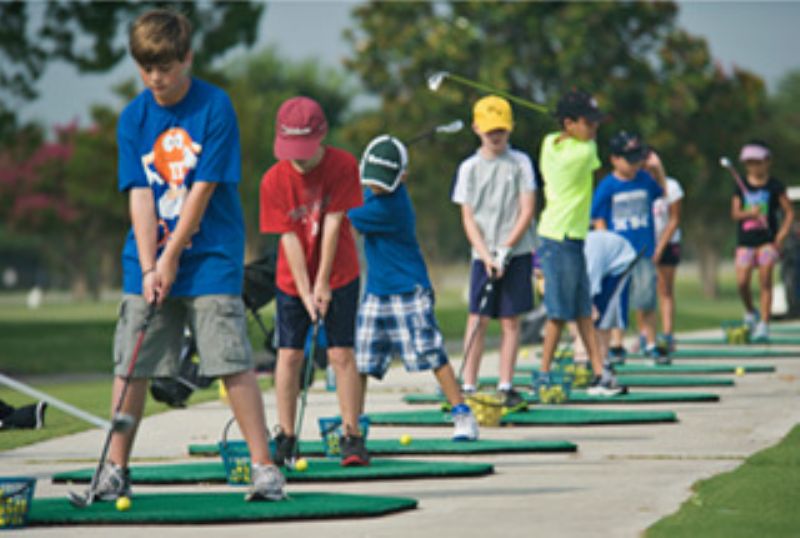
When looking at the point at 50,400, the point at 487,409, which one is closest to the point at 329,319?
the point at 487,409

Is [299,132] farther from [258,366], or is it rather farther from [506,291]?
[258,366]

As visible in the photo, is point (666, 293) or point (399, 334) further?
point (666, 293)

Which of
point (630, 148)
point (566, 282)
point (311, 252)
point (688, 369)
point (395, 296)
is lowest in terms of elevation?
point (688, 369)

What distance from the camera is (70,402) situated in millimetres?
14344

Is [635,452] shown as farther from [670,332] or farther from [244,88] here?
[244,88]

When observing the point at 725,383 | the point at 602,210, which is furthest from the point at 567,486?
the point at 602,210

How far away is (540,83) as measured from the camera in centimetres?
A: 4891

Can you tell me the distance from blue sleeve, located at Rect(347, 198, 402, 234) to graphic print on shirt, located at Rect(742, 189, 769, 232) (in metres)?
10.6

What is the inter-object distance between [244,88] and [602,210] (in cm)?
5114

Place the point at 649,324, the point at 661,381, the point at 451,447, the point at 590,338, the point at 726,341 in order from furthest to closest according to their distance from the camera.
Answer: the point at 726,341 → the point at 649,324 → the point at 661,381 → the point at 590,338 → the point at 451,447

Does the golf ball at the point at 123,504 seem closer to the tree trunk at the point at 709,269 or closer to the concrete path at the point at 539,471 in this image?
the concrete path at the point at 539,471

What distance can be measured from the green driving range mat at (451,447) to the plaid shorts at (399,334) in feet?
1.47

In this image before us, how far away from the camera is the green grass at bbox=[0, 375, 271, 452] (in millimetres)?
10852

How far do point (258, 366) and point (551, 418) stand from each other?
4.86m
